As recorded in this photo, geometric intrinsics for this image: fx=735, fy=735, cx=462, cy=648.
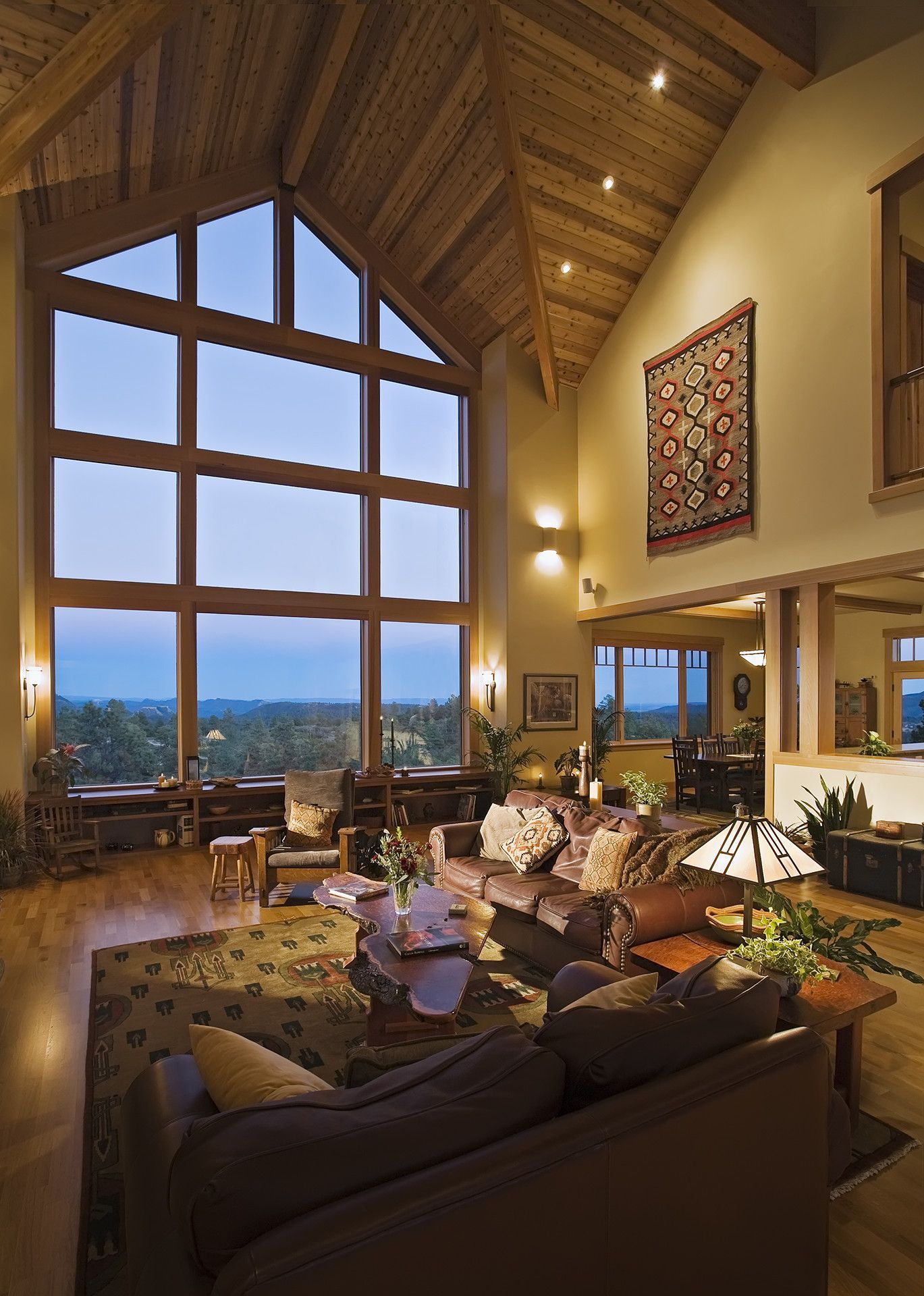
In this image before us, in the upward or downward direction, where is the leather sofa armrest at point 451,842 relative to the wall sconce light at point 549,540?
downward

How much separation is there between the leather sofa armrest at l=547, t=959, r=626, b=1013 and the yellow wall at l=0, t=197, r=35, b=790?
5643 mm

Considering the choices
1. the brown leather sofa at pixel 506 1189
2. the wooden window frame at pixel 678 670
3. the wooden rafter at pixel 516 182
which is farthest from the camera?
the wooden window frame at pixel 678 670

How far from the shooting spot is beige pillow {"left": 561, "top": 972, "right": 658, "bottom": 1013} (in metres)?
2.25

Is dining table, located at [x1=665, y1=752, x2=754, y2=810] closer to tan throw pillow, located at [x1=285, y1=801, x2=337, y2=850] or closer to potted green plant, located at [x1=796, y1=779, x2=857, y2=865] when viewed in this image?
potted green plant, located at [x1=796, y1=779, x2=857, y2=865]

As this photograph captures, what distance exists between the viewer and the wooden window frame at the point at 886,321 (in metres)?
Result: 6.09

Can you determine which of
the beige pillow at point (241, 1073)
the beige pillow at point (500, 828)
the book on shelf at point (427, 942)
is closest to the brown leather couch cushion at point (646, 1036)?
the beige pillow at point (241, 1073)

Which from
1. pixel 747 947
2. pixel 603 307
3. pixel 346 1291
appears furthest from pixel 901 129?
pixel 346 1291

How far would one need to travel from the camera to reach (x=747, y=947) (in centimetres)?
272

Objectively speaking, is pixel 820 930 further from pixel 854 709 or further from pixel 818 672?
pixel 854 709

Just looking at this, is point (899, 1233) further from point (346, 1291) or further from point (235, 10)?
point (235, 10)

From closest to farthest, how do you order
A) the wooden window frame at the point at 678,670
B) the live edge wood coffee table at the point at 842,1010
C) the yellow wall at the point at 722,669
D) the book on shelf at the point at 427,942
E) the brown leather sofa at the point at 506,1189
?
the brown leather sofa at the point at 506,1189 → the live edge wood coffee table at the point at 842,1010 → the book on shelf at the point at 427,942 → the yellow wall at the point at 722,669 → the wooden window frame at the point at 678,670

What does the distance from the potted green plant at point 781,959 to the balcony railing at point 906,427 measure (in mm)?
4715

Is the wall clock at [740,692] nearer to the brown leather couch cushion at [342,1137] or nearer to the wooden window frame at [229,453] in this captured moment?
the wooden window frame at [229,453]

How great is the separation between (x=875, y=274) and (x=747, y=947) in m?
5.98
